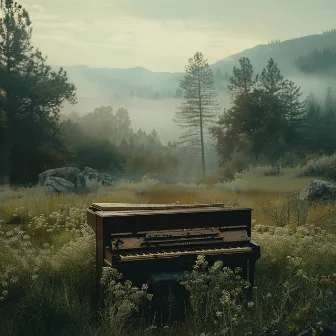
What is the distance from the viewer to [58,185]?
73.3 feet

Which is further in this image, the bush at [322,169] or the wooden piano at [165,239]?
the bush at [322,169]

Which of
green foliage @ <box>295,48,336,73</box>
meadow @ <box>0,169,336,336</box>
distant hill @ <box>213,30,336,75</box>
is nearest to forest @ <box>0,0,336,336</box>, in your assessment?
meadow @ <box>0,169,336,336</box>

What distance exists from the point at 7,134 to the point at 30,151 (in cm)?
146

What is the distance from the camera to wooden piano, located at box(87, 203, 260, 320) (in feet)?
19.9

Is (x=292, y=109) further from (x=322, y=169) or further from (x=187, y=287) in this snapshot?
(x=187, y=287)

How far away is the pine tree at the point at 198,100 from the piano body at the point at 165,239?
35.4 metres

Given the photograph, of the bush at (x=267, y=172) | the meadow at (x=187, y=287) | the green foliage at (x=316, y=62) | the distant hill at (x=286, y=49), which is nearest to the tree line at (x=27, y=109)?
the bush at (x=267, y=172)

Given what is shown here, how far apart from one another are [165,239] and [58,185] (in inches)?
654

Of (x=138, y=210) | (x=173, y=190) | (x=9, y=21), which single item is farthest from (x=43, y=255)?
(x=9, y=21)

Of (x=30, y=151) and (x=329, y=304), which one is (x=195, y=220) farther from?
(x=30, y=151)

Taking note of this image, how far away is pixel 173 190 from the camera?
73.0 feet

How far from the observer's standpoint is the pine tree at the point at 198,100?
139 ft

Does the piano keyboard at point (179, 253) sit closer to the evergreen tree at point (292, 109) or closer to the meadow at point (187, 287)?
the meadow at point (187, 287)

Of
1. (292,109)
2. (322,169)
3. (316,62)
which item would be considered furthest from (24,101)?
(316,62)
